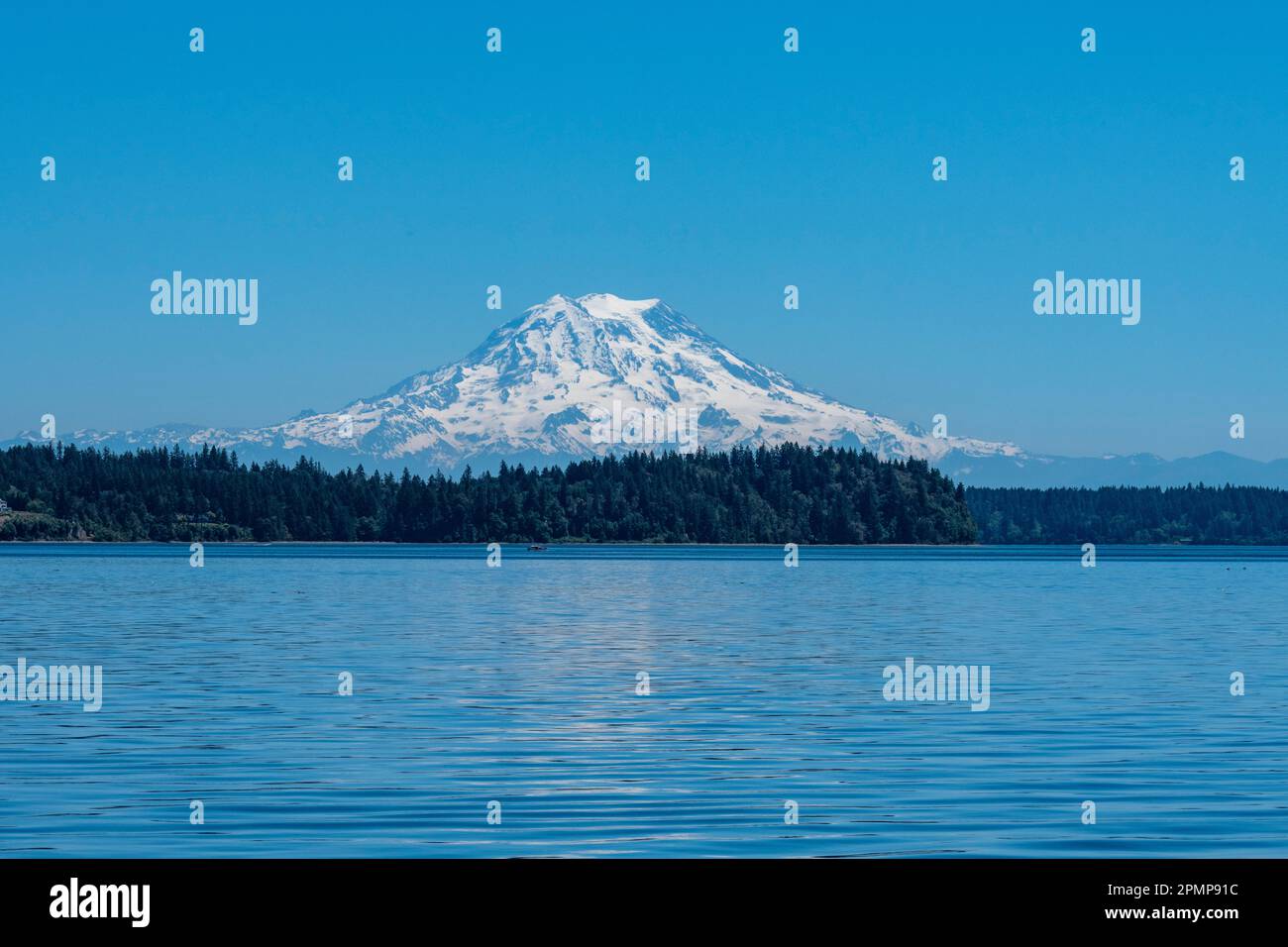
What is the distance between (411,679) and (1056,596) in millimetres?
85514

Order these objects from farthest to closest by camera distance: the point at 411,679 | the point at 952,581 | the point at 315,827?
the point at 952,581 → the point at 411,679 → the point at 315,827

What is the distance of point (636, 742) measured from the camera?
124 feet

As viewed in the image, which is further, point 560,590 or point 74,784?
point 560,590

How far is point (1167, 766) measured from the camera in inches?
1363

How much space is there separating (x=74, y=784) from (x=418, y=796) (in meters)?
6.72

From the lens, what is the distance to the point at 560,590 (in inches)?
5310

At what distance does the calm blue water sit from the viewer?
26547 mm

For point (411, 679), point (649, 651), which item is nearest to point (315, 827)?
point (411, 679)

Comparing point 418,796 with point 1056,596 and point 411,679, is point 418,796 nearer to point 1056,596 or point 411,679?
point 411,679

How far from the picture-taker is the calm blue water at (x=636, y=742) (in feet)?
87.1
